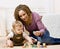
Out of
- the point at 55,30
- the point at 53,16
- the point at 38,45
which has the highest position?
the point at 53,16

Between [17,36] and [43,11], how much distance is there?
27 centimetres

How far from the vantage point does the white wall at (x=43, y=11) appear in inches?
42.4

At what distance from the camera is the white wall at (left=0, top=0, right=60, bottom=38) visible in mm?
1076

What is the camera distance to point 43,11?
109cm

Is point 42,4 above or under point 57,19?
above

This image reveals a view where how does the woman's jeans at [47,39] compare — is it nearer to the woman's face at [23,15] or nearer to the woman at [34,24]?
the woman at [34,24]

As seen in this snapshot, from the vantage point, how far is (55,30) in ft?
3.58

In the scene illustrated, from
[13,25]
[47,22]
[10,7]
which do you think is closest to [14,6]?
[10,7]

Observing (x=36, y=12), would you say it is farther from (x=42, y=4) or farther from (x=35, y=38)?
(x=35, y=38)

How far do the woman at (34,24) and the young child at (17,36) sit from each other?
0.13 feet

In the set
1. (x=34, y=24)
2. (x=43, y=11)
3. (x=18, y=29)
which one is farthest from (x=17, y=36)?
(x=43, y=11)

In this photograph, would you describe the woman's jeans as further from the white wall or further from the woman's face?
the woman's face

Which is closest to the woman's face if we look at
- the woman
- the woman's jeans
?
the woman

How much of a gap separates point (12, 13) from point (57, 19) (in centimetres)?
33
